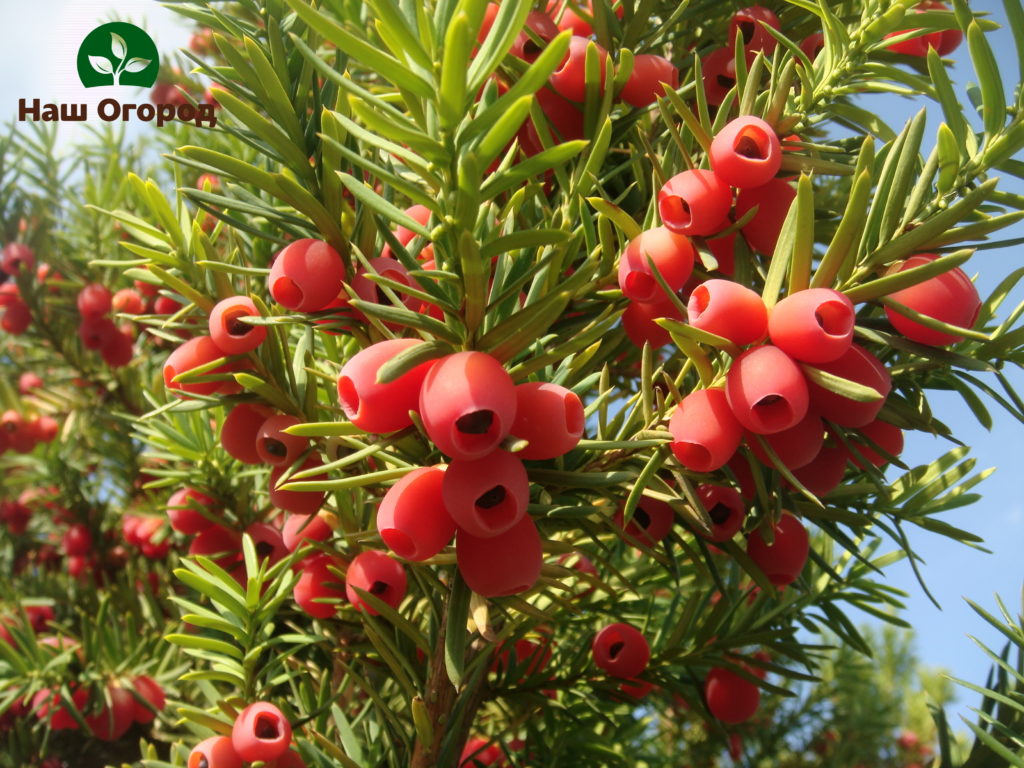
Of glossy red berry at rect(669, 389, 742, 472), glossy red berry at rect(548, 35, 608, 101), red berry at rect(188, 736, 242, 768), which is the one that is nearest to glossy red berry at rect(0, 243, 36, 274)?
red berry at rect(188, 736, 242, 768)

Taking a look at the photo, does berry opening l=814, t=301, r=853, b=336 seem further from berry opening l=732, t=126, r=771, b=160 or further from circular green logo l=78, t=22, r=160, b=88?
circular green logo l=78, t=22, r=160, b=88

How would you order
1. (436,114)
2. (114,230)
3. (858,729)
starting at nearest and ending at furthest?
1. (436,114)
2. (114,230)
3. (858,729)

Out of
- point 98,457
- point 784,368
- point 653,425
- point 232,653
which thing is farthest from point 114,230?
point 784,368

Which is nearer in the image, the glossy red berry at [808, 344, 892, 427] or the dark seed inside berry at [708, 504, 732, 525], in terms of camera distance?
the glossy red berry at [808, 344, 892, 427]

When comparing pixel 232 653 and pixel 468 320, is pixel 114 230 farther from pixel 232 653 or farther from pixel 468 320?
pixel 468 320

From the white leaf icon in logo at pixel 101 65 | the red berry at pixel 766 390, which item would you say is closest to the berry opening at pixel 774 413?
the red berry at pixel 766 390

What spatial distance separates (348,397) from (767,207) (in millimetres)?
405

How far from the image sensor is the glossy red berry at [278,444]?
32.4 inches

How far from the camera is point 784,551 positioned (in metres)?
0.87

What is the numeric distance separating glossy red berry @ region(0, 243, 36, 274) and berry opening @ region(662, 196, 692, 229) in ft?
6.35

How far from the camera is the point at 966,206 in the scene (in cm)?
63

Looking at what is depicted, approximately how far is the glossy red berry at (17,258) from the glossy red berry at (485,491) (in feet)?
6.42

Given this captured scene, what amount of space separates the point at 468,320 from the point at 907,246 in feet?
1.15

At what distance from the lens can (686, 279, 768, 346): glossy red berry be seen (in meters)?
0.62
